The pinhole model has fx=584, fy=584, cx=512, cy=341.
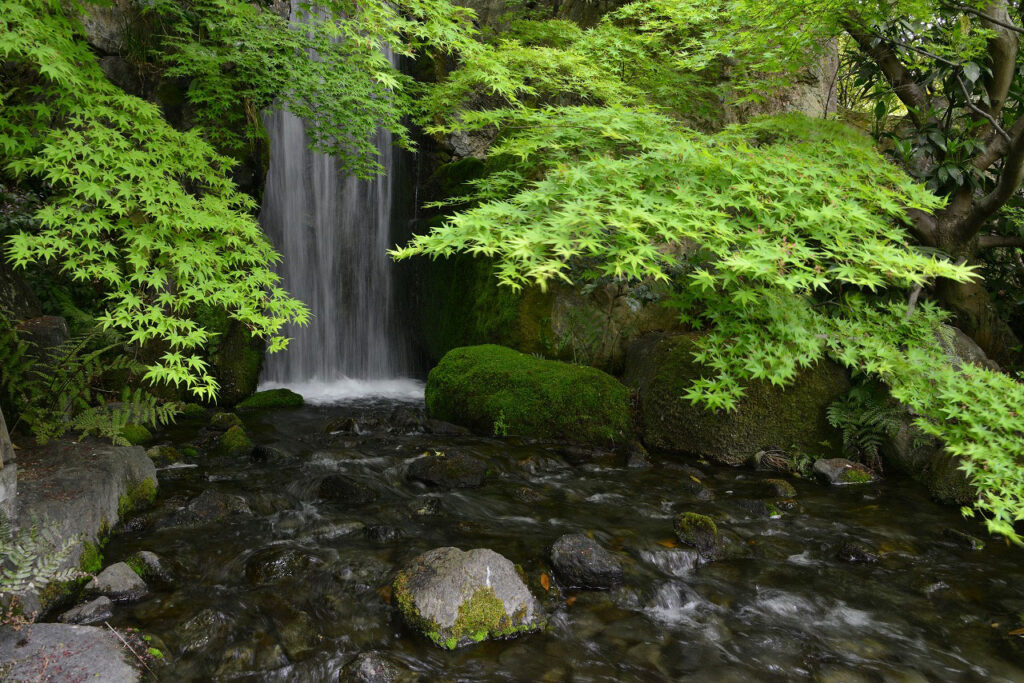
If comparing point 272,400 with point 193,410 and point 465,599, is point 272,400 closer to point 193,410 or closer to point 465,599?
point 193,410

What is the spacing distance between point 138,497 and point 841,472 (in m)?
6.83

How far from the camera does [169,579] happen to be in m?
3.86

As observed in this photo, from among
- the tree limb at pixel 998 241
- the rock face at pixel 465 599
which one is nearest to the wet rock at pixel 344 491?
the rock face at pixel 465 599

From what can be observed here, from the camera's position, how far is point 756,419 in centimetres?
683

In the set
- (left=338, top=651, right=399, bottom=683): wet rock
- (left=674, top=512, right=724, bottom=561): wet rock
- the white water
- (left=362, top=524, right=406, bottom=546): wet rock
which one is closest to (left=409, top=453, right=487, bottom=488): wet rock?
(left=362, top=524, right=406, bottom=546): wet rock

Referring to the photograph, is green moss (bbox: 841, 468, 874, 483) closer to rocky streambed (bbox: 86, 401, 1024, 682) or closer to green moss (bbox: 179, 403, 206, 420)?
rocky streambed (bbox: 86, 401, 1024, 682)

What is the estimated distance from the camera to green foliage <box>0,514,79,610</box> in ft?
9.75

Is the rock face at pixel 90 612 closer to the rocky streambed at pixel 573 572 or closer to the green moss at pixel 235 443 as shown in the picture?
the rocky streambed at pixel 573 572

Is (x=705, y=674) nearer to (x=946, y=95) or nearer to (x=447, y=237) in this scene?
(x=447, y=237)

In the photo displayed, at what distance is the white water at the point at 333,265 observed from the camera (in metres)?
12.1

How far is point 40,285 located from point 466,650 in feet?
24.0

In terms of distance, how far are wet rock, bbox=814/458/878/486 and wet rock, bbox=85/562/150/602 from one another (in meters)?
6.32

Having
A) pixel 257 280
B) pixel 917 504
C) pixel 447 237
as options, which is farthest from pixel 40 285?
pixel 917 504

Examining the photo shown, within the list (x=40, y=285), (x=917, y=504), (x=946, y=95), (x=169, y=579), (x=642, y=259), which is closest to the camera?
(x=642, y=259)
